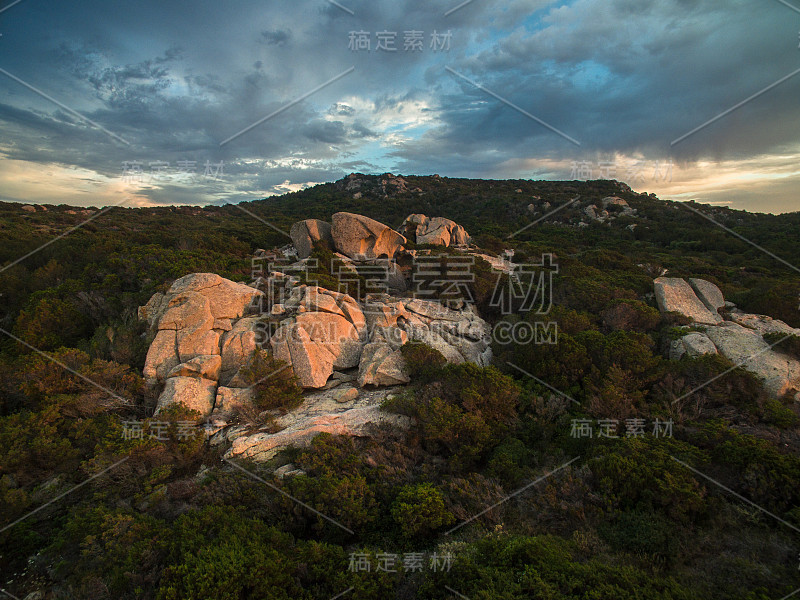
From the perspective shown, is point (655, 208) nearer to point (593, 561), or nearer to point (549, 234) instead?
point (549, 234)

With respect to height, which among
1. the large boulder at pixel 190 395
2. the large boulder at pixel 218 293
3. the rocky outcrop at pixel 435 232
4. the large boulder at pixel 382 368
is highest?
the rocky outcrop at pixel 435 232

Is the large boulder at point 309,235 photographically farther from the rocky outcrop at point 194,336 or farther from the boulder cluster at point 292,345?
the rocky outcrop at point 194,336

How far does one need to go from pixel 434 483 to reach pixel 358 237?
15781mm

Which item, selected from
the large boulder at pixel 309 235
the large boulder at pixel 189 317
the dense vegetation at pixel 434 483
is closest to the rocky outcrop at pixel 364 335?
the dense vegetation at pixel 434 483

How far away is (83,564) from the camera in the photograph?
5.42 m

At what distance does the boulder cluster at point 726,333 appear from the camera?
897 cm

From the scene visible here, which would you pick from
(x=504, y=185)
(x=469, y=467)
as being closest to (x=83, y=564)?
(x=469, y=467)

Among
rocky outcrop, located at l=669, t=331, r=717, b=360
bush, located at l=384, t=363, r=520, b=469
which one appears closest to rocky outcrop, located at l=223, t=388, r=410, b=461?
bush, located at l=384, t=363, r=520, b=469

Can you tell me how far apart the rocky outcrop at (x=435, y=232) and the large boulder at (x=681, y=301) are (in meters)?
14.8

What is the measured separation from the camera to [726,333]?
1094 centimetres

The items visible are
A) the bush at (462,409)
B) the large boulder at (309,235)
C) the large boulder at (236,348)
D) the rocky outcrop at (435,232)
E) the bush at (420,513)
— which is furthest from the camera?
the rocky outcrop at (435,232)

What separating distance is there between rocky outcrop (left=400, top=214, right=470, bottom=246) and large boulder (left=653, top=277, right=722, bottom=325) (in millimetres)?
14761

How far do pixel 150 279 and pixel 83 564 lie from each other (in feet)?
36.2

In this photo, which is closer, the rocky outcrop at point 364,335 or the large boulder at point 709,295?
the rocky outcrop at point 364,335
